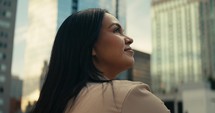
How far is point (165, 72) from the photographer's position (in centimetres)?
14512

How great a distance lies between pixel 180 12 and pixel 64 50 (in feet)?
500

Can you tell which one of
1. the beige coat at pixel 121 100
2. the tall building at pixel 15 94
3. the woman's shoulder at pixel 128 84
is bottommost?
the tall building at pixel 15 94

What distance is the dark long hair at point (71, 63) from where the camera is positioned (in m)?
1.77

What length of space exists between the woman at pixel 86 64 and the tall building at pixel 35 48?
2378 inches

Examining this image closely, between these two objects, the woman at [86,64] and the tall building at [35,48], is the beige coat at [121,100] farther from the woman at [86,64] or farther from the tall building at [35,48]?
the tall building at [35,48]

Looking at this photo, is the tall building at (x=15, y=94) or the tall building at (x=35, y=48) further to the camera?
the tall building at (x=15, y=94)

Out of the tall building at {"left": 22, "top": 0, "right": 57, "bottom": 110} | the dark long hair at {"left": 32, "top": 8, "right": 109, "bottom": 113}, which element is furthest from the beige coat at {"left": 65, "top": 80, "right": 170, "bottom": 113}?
the tall building at {"left": 22, "top": 0, "right": 57, "bottom": 110}

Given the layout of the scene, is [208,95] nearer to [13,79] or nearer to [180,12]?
[13,79]

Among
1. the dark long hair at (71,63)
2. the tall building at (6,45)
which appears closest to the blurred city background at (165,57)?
A: the tall building at (6,45)

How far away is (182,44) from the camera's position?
145625 millimetres

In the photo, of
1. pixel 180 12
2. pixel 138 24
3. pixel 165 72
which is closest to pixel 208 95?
pixel 138 24

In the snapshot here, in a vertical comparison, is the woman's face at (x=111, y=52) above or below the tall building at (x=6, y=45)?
above

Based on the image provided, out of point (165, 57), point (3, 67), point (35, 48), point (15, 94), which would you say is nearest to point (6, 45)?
Result: point (3, 67)

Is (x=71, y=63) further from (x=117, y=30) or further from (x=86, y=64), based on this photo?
(x=117, y=30)
